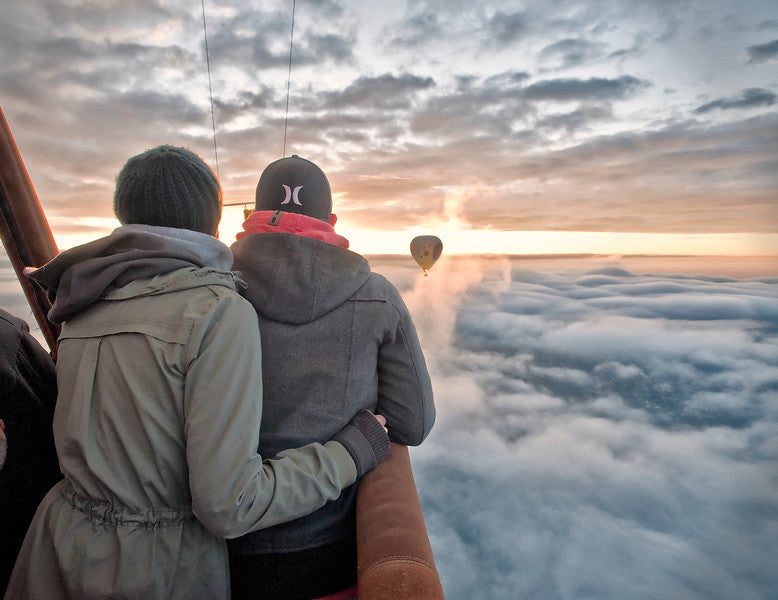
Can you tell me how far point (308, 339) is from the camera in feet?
4.56

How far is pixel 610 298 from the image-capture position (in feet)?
481

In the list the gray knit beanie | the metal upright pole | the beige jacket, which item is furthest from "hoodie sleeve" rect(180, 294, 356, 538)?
the metal upright pole

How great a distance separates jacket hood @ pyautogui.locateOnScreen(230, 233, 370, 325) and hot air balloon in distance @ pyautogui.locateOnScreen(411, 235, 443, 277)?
17122 millimetres

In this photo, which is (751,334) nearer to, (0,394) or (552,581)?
(552,581)

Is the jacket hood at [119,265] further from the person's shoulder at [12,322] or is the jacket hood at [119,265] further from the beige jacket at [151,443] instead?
the person's shoulder at [12,322]

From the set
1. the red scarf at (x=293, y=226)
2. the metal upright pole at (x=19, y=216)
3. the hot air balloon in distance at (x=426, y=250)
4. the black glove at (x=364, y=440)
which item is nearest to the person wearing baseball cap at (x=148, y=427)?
the black glove at (x=364, y=440)

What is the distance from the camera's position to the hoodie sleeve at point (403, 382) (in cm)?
154

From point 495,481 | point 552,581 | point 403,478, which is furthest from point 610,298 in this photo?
point 403,478

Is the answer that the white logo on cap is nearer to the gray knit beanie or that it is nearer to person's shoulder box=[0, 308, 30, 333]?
the gray knit beanie

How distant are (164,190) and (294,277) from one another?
42cm

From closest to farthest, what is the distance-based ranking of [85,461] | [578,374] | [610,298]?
[85,461]
[578,374]
[610,298]

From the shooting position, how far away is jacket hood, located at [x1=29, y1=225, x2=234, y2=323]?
0.97m

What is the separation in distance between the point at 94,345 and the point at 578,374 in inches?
5072

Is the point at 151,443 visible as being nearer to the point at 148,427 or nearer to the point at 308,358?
the point at 148,427
